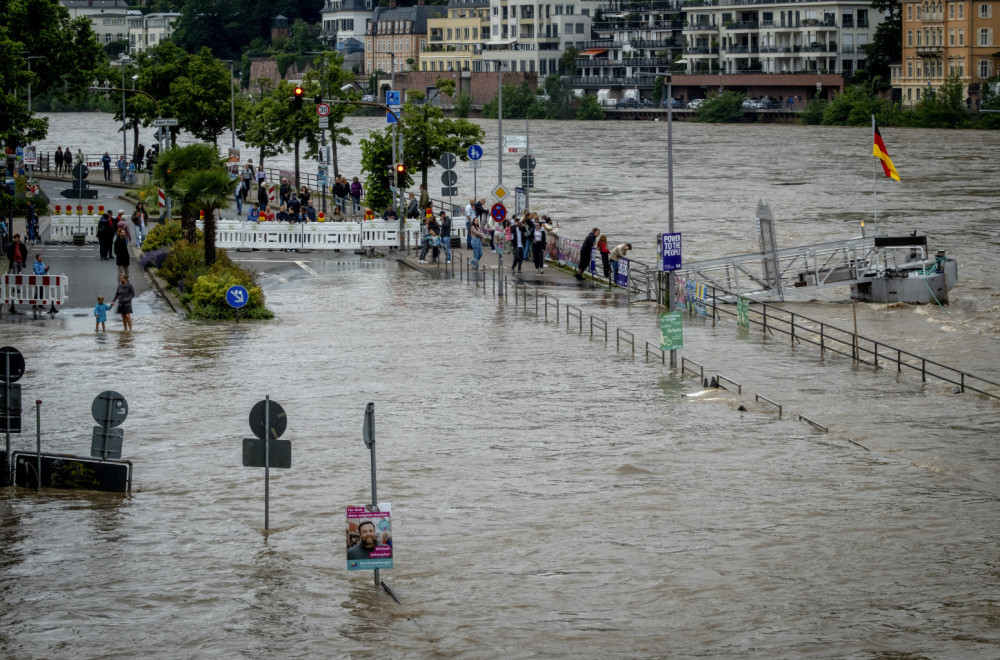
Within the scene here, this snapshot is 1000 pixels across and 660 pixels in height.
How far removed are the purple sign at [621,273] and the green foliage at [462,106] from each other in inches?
5216

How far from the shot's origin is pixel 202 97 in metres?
72.5

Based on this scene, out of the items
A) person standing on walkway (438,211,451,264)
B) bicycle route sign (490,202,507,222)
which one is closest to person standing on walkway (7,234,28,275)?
person standing on walkway (438,211,451,264)

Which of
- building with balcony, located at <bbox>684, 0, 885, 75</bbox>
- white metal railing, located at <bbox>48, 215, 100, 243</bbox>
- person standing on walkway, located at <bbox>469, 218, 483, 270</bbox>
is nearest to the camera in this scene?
person standing on walkway, located at <bbox>469, 218, 483, 270</bbox>

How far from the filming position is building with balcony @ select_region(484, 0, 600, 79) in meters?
182

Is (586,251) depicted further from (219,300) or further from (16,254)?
(16,254)

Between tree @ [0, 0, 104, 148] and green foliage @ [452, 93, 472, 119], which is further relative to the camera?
green foliage @ [452, 93, 472, 119]

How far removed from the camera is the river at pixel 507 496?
1622cm

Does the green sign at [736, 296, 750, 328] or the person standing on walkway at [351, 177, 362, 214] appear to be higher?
the person standing on walkway at [351, 177, 362, 214]

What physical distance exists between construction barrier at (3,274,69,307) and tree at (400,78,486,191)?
1910 cm

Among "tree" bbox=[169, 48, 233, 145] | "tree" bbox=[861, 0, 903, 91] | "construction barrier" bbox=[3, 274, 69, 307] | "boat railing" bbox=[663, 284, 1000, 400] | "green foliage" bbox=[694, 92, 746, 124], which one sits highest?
"tree" bbox=[861, 0, 903, 91]

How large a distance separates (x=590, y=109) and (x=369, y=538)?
15130cm

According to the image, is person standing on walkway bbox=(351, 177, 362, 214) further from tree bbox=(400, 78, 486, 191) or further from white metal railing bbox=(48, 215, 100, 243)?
white metal railing bbox=(48, 215, 100, 243)

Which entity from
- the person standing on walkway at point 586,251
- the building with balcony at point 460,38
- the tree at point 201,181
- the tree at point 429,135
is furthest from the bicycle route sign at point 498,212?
the building with balcony at point 460,38

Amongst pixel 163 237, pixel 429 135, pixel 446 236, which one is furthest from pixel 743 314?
pixel 429 135
